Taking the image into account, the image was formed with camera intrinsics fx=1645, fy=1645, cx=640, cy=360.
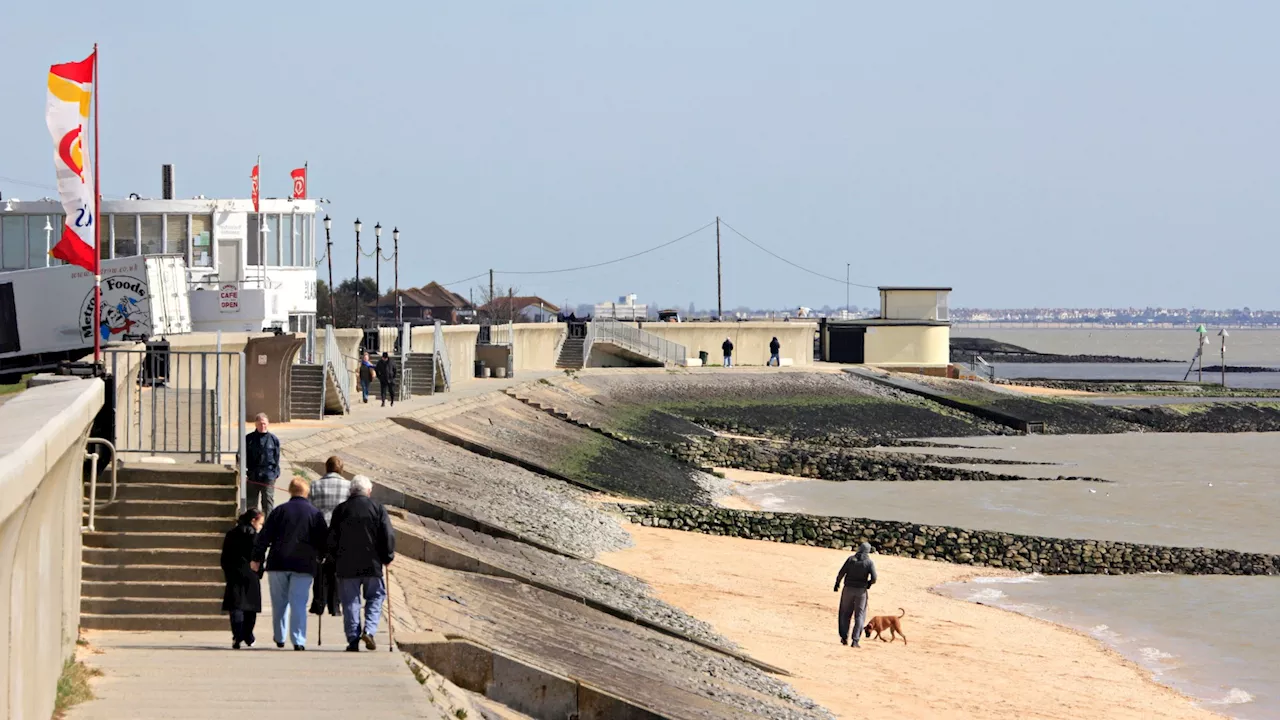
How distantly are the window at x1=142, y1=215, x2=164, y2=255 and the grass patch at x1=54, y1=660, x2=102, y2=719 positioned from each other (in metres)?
25.2

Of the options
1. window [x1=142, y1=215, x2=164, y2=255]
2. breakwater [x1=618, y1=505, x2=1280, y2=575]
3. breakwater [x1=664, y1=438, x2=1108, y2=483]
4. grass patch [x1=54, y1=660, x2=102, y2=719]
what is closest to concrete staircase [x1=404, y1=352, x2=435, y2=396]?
breakwater [x1=664, y1=438, x2=1108, y2=483]

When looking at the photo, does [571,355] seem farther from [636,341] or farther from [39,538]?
[39,538]

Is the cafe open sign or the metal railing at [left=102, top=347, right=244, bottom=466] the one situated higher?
the cafe open sign

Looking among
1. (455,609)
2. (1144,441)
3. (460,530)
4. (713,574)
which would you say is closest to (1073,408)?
(1144,441)

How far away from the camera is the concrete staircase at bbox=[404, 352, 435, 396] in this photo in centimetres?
4469

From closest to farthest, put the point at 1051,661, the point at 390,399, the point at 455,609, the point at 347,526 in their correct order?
the point at 347,526 < the point at 455,609 < the point at 1051,661 < the point at 390,399

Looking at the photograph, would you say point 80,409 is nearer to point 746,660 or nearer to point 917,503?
point 746,660

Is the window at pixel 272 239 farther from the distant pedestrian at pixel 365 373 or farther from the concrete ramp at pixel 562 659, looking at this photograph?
the concrete ramp at pixel 562 659

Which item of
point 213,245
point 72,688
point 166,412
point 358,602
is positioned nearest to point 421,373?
point 213,245

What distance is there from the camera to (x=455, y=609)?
16.4 metres

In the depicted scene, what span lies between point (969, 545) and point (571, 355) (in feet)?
127

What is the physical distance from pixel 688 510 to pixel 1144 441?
112ft

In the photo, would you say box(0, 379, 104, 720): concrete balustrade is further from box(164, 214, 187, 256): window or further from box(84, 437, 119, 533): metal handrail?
box(164, 214, 187, 256): window

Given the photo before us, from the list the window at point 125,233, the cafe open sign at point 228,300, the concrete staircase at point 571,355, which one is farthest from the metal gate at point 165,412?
the concrete staircase at point 571,355
